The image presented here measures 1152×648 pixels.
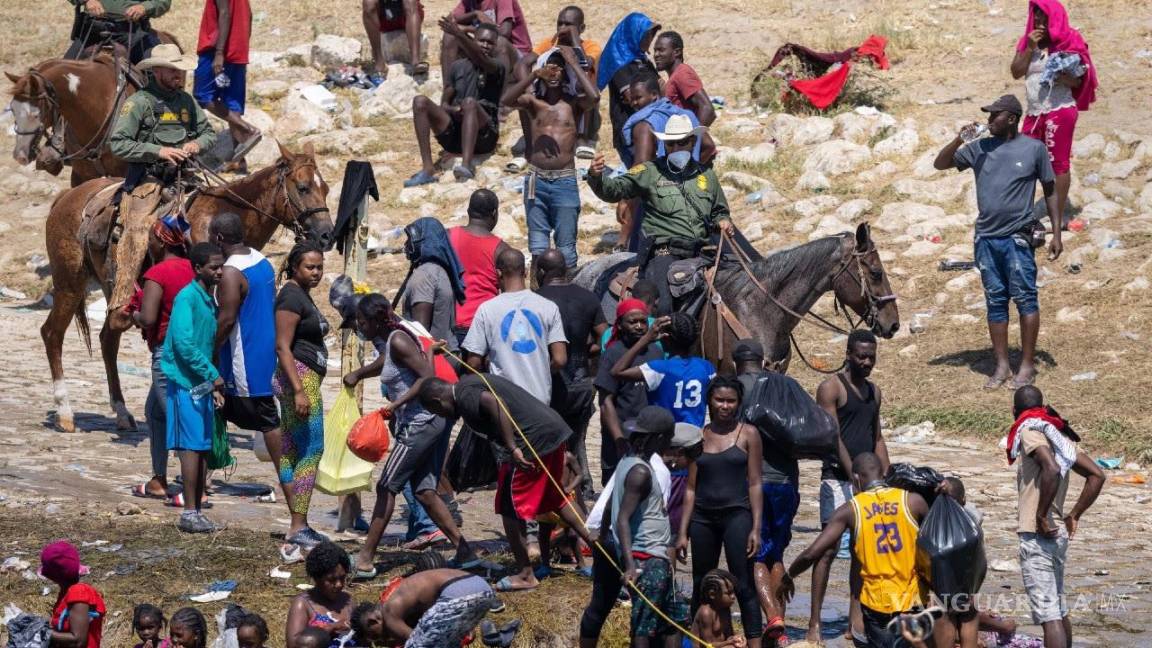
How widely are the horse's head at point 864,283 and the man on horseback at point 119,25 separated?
8.07 m

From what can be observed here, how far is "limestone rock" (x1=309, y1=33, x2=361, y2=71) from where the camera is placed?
74.0 ft

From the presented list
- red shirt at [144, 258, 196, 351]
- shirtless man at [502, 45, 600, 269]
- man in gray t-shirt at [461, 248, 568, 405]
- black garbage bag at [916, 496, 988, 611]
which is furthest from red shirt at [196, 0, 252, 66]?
black garbage bag at [916, 496, 988, 611]

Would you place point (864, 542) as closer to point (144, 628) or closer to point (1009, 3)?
point (144, 628)

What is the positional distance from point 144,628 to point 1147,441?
757 centimetres

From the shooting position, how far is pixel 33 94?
16.2 m

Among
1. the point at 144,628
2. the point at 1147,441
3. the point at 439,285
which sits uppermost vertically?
the point at 439,285

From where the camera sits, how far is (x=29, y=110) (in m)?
16.3

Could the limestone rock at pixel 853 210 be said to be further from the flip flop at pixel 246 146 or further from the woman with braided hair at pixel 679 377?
the woman with braided hair at pixel 679 377

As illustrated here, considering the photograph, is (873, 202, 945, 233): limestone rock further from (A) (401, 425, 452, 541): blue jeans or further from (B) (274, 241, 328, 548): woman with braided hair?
(B) (274, 241, 328, 548): woman with braided hair

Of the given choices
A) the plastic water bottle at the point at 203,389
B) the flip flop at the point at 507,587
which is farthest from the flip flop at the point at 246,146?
the flip flop at the point at 507,587

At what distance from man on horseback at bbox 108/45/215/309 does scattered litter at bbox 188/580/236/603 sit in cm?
398

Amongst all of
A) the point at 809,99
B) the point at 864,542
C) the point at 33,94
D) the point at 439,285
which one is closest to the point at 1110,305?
the point at 809,99

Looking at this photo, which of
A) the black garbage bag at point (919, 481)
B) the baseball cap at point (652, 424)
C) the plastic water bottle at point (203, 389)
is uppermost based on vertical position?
the baseball cap at point (652, 424)

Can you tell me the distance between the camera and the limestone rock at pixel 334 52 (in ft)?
74.0
